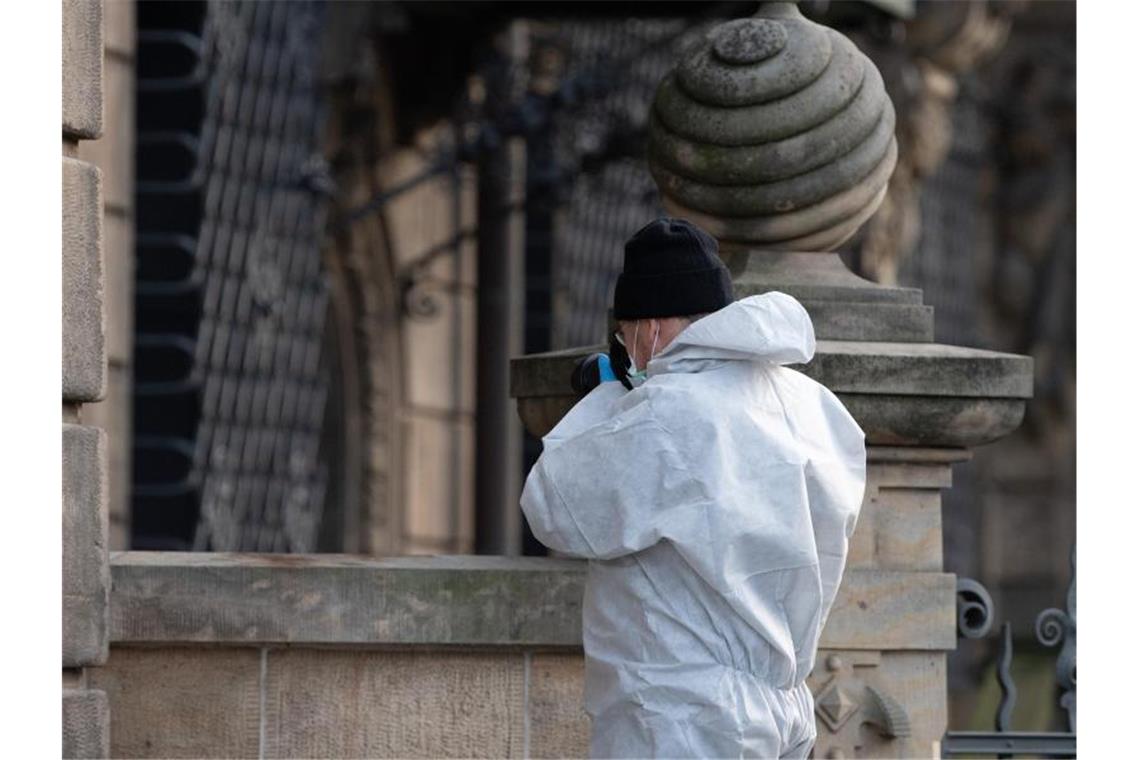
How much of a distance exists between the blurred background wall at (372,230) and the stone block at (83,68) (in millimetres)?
3008

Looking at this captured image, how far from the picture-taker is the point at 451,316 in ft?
48.2

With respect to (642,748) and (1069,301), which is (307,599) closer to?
(642,748)

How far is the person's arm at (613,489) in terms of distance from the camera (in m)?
5.08

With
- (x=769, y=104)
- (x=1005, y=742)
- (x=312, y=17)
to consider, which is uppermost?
(x=312, y=17)

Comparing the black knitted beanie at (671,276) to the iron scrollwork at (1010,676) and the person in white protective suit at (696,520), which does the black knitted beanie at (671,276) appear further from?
the iron scrollwork at (1010,676)

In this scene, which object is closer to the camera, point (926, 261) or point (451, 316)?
point (451, 316)

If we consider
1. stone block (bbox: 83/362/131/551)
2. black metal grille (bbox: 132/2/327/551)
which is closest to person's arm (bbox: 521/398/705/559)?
stone block (bbox: 83/362/131/551)

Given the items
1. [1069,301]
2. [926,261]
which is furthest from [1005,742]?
[1069,301]

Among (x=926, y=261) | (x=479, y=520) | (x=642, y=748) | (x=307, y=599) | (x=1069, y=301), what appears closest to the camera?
(x=642, y=748)

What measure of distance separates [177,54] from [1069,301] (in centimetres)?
1549

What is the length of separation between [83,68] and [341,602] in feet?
4.17

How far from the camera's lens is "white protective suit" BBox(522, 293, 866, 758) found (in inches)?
199

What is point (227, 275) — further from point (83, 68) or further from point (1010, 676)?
point (83, 68)

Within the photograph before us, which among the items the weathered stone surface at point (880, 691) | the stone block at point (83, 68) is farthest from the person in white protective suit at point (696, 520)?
the stone block at point (83, 68)
